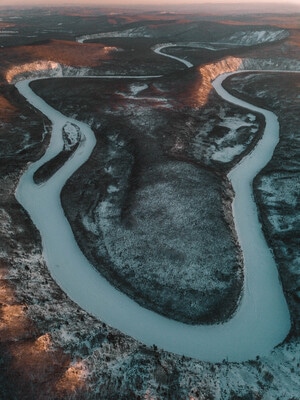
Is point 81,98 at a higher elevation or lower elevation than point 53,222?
higher

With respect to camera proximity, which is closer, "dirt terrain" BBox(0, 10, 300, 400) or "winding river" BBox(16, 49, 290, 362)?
"dirt terrain" BBox(0, 10, 300, 400)

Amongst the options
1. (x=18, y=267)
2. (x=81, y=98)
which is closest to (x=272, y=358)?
(x=18, y=267)

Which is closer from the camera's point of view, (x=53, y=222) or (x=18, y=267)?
(x=18, y=267)

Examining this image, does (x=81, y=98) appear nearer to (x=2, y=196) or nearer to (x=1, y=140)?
(x=1, y=140)

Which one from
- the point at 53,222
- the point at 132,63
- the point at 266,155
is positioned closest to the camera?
the point at 53,222
